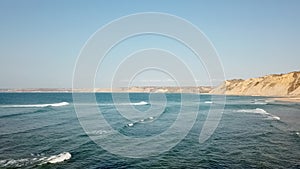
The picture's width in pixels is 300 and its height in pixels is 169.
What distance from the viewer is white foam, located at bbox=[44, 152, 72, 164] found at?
16.4 metres

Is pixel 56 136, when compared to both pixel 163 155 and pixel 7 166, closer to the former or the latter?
pixel 7 166

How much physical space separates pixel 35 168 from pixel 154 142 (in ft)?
33.6

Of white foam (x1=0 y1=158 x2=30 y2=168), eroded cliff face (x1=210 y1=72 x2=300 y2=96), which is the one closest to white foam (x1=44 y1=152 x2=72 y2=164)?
white foam (x1=0 y1=158 x2=30 y2=168)

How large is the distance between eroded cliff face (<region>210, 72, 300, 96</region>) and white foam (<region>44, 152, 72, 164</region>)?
11408 cm

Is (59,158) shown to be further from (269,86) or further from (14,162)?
(269,86)

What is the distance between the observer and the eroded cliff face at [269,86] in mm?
118562

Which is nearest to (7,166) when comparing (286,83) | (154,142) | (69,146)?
(69,146)

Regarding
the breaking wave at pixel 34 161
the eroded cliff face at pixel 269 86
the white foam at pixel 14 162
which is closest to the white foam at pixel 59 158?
the breaking wave at pixel 34 161

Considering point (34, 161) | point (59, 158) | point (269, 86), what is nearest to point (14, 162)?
point (34, 161)

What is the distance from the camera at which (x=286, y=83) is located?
124 meters

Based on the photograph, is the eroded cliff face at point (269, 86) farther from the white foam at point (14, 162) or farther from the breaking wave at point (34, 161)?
the white foam at point (14, 162)

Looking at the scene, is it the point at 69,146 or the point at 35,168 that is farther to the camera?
the point at 69,146

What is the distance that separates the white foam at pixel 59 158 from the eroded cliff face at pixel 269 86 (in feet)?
374

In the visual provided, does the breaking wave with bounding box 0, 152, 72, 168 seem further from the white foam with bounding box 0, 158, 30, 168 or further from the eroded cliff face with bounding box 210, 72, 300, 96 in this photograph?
the eroded cliff face with bounding box 210, 72, 300, 96
